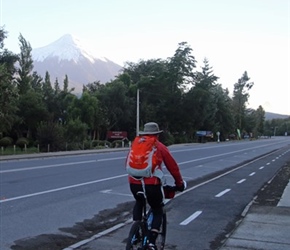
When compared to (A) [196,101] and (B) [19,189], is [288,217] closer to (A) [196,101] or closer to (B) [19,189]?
(B) [19,189]

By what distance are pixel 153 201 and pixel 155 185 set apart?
229 millimetres

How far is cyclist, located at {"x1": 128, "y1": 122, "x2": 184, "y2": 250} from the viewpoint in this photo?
5.43 meters

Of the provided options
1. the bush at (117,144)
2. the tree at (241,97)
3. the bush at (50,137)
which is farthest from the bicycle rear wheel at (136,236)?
the tree at (241,97)

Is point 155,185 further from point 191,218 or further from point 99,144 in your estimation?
point 99,144

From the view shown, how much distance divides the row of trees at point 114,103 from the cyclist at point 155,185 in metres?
29.2

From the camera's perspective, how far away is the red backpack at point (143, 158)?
5.34 metres

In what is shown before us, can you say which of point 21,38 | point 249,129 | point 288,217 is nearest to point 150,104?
point 21,38

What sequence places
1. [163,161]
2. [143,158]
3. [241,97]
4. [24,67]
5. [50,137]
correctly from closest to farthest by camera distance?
[143,158]
[163,161]
[50,137]
[24,67]
[241,97]

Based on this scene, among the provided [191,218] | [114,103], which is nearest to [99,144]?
[114,103]

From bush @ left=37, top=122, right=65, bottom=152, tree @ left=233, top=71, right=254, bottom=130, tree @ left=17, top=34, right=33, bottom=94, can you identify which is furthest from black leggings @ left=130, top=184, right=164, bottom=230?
tree @ left=233, top=71, right=254, bottom=130

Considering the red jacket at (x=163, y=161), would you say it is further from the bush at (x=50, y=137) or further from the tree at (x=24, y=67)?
the tree at (x=24, y=67)

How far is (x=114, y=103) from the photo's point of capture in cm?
7506

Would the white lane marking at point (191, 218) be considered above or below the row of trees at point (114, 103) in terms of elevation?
below

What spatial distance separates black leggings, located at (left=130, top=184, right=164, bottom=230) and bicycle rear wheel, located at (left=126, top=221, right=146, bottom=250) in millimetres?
114
